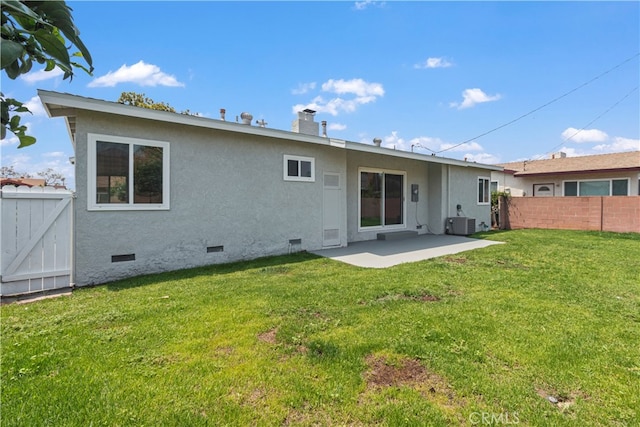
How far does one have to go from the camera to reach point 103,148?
592 centimetres

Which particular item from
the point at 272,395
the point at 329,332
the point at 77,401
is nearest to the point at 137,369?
the point at 77,401

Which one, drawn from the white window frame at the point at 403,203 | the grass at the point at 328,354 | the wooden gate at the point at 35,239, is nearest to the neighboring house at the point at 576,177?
the white window frame at the point at 403,203

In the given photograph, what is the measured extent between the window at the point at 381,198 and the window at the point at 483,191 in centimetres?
470

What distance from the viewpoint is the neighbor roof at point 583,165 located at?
1605cm

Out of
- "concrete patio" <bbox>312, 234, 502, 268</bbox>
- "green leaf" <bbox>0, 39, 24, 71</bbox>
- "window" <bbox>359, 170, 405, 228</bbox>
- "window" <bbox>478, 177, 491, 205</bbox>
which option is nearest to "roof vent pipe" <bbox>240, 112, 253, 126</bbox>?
"concrete patio" <bbox>312, 234, 502, 268</bbox>

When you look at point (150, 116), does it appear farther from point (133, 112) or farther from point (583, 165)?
point (583, 165)

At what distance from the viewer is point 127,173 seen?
6.20 meters

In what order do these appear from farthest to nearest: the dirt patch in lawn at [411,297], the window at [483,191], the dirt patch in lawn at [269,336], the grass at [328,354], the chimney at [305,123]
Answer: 1. the window at [483,191]
2. the chimney at [305,123]
3. the dirt patch in lawn at [411,297]
4. the dirt patch in lawn at [269,336]
5. the grass at [328,354]

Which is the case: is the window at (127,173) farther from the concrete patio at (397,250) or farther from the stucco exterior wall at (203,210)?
the concrete patio at (397,250)

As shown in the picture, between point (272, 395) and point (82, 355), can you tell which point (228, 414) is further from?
point (82, 355)

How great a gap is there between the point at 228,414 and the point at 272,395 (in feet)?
1.14

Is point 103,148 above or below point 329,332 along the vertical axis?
above
